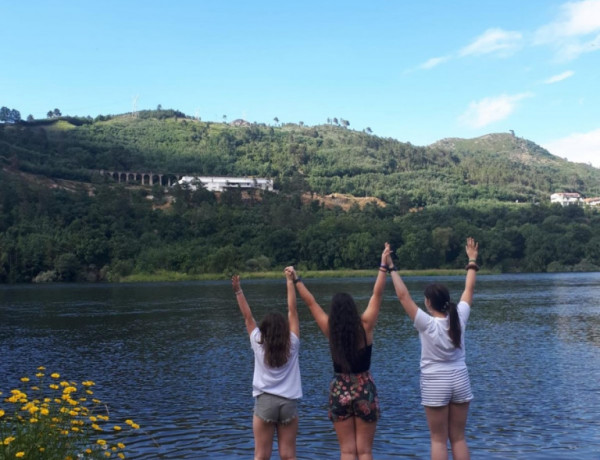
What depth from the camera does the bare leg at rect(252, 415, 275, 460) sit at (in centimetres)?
900

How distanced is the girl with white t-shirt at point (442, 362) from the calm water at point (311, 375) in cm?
594

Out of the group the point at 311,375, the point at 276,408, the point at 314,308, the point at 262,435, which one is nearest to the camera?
the point at 276,408

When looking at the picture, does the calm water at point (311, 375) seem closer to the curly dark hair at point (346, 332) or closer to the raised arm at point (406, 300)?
the curly dark hair at point (346, 332)

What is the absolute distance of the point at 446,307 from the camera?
8.62 m

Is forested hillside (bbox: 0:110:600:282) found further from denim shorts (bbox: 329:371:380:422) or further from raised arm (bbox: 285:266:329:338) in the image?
denim shorts (bbox: 329:371:380:422)

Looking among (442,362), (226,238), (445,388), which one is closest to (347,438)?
(445,388)

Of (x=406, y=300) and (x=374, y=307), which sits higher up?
(x=406, y=300)

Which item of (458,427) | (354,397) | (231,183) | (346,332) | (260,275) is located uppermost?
(231,183)

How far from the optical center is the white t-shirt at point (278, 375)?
876cm

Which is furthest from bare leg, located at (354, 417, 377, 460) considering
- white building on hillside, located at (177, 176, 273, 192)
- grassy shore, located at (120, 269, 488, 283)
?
white building on hillside, located at (177, 176, 273, 192)

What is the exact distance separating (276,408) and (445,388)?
224cm

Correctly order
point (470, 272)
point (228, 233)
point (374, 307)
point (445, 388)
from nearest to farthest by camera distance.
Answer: point (445, 388), point (374, 307), point (470, 272), point (228, 233)

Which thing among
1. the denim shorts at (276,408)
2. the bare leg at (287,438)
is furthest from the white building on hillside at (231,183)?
the denim shorts at (276,408)

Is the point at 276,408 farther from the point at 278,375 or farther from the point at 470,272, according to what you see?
the point at 470,272
